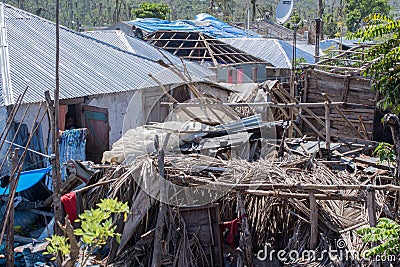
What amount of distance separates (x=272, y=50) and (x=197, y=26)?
19.1 ft

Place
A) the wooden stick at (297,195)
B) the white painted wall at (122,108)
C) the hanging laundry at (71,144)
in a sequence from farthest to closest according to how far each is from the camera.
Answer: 1. the white painted wall at (122,108)
2. the hanging laundry at (71,144)
3. the wooden stick at (297,195)

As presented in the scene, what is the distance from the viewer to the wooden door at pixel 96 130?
10.9 metres

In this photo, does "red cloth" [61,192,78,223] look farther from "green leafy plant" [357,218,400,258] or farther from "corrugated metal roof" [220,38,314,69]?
"corrugated metal roof" [220,38,314,69]

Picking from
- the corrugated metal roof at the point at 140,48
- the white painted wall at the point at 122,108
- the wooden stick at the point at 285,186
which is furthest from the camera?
the corrugated metal roof at the point at 140,48

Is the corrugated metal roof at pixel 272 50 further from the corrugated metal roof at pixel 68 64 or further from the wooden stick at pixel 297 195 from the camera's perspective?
the wooden stick at pixel 297 195

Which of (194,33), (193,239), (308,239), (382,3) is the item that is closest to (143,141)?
(193,239)

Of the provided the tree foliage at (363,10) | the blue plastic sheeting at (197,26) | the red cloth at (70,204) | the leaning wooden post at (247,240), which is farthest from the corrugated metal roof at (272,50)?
the tree foliage at (363,10)

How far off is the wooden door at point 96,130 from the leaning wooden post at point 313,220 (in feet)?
19.1

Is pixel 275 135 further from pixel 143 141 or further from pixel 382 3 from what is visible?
pixel 382 3

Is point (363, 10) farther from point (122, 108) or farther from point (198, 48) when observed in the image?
point (122, 108)

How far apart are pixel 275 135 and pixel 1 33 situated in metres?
6.37

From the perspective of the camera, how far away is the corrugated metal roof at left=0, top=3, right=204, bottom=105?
9.61 m

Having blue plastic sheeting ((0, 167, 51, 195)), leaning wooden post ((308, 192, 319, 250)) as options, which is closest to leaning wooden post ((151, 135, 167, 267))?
leaning wooden post ((308, 192, 319, 250))

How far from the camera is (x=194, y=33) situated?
20922 mm
